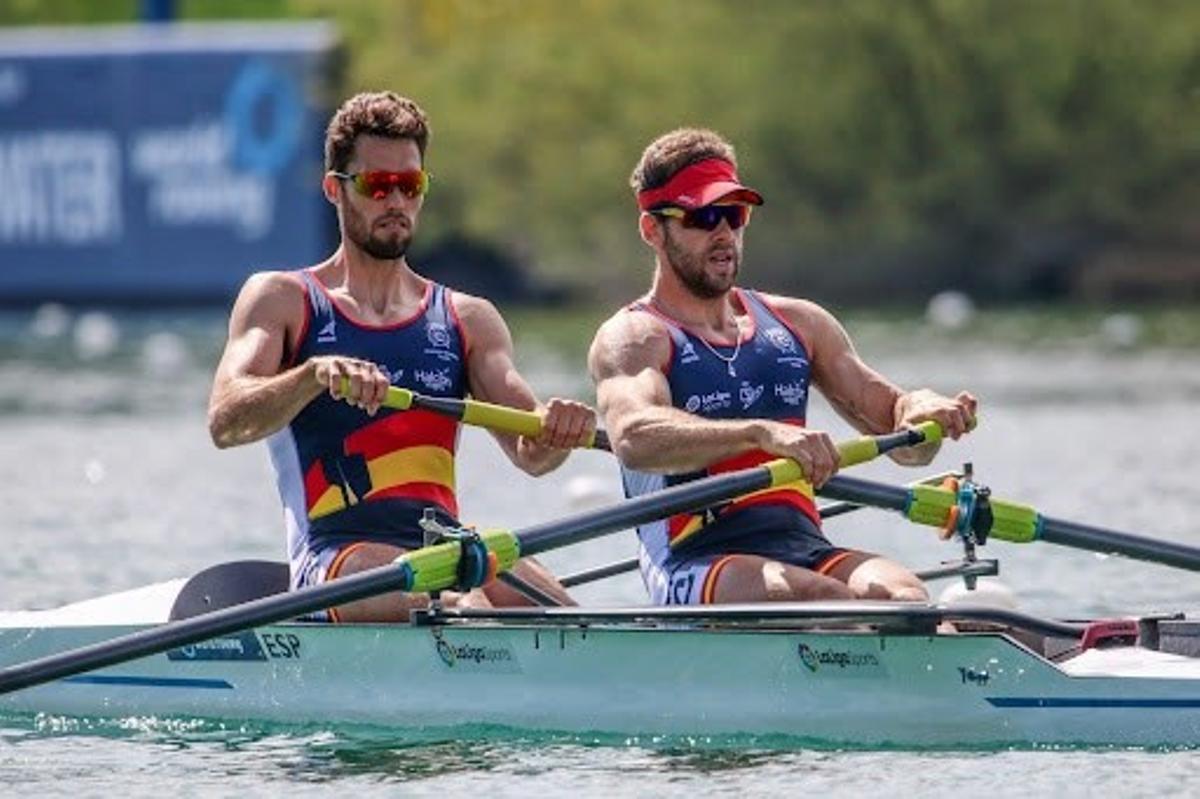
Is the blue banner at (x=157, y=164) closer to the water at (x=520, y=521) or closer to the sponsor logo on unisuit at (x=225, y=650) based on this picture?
the water at (x=520, y=521)

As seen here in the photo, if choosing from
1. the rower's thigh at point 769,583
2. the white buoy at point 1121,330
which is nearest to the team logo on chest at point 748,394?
the rower's thigh at point 769,583

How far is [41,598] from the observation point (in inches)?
558

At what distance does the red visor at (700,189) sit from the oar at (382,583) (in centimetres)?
90

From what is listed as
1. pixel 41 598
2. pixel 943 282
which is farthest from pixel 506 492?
pixel 943 282

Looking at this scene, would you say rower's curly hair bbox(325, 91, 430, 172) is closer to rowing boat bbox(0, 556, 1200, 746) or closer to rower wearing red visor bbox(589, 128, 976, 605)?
rower wearing red visor bbox(589, 128, 976, 605)

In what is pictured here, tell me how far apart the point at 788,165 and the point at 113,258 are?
947 centimetres

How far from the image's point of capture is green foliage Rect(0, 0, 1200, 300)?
139 feet

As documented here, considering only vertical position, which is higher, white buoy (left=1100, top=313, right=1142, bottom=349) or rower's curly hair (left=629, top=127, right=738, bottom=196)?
white buoy (left=1100, top=313, right=1142, bottom=349)

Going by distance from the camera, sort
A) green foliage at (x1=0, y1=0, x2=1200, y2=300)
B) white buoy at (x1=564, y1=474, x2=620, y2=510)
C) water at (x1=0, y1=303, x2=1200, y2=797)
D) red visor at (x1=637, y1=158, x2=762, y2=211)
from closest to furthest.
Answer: water at (x1=0, y1=303, x2=1200, y2=797) → red visor at (x1=637, y1=158, x2=762, y2=211) → white buoy at (x1=564, y1=474, x2=620, y2=510) → green foliage at (x1=0, y1=0, x2=1200, y2=300)

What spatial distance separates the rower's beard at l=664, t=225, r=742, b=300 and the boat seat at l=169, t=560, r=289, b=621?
170cm

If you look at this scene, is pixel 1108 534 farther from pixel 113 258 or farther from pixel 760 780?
pixel 113 258

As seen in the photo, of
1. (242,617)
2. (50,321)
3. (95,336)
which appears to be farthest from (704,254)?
(50,321)

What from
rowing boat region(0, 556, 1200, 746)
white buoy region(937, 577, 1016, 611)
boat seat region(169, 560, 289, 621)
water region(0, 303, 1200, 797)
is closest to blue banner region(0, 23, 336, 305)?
water region(0, 303, 1200, 797)

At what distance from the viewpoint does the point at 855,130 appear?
43531mm
